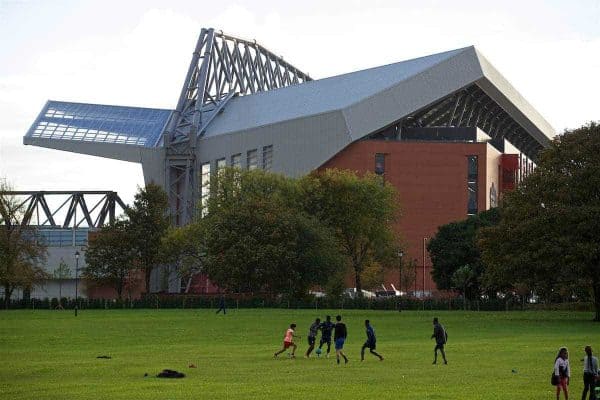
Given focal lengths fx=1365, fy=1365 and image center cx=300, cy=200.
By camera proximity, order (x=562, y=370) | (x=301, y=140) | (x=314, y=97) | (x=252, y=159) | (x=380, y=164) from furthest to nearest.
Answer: (x=252, y=159) < (x=314, y=97) < (x=380, y=164) < (x=301, y=140) < (x=562, y=370)

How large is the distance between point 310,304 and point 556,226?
2920 cm

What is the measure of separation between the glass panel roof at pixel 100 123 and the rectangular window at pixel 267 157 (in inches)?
635

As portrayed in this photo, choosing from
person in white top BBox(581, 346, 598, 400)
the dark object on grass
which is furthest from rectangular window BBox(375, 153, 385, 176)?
person in white top BBox(581, 346, 598, 400)

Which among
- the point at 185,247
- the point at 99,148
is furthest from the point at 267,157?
the point at 185,247

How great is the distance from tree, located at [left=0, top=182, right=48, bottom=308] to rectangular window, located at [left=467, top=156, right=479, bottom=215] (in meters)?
42.5

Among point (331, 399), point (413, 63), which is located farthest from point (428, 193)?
point (331, 399)

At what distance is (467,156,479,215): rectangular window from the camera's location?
12756 centimetres

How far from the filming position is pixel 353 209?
10869cm

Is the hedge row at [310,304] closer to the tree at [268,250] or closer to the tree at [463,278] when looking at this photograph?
the tree at [268,250]

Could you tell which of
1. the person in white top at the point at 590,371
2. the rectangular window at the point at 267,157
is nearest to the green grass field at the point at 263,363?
the person in white top at the point at 590,371

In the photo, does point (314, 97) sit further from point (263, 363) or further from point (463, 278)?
point (263, 363)

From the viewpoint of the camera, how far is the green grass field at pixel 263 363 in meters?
30.2

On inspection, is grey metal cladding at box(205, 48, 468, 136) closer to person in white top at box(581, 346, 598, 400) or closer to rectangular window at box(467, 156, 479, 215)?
rectangular window at box(467, 156, 479, 215)

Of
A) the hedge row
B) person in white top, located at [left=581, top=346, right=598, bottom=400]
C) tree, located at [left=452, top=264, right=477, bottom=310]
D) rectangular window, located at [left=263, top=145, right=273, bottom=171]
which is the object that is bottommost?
the hedge row
